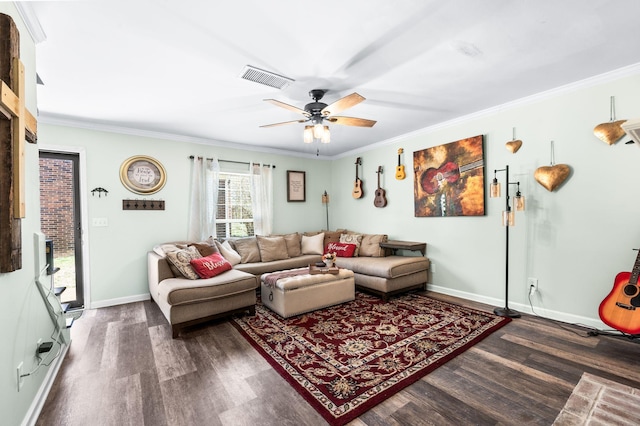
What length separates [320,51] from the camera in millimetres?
2223

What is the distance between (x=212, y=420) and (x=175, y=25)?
250 centimetres

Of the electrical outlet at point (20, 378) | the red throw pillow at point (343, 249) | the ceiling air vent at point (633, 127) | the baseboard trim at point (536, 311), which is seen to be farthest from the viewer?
the red throw pillow at point (343, 249)

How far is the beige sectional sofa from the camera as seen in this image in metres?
2.94

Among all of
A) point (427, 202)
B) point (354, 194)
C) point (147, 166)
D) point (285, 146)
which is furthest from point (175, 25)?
point (354, 194)

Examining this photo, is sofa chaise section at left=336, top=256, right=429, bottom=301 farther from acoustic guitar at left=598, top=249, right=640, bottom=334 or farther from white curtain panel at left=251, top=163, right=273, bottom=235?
acoustic guitar at left=598, top=249, right=640, bottom=334

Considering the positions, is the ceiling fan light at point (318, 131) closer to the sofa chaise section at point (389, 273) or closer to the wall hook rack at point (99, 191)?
the sofa chaise section at point (389, 273)

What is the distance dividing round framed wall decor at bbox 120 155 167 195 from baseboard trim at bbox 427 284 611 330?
4418 mm

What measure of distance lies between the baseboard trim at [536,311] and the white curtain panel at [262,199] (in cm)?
302

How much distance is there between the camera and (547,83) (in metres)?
2.89

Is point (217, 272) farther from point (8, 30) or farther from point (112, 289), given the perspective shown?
point (8, 30)

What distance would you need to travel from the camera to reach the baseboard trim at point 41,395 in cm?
166

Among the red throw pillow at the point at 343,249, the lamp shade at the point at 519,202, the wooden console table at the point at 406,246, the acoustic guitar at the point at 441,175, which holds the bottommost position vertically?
the red throw pillow at the point at 343,249

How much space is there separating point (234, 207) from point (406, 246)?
2946 mm

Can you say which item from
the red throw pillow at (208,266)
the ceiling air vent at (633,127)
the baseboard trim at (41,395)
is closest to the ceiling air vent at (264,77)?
the red throw pillow at (208,266)
